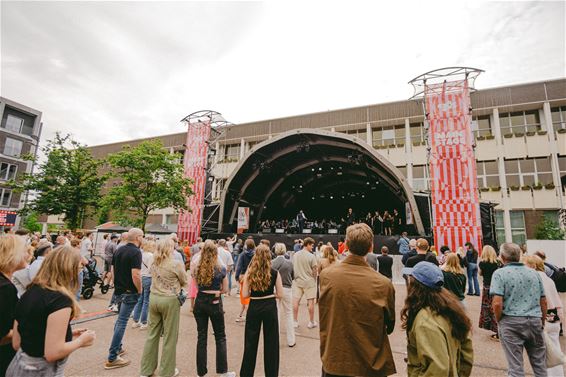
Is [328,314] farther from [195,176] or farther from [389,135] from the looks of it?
[389,135]

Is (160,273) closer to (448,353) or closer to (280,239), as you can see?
(448,353)

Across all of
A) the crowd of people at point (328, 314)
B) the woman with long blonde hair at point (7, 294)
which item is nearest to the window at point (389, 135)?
the crowd of people at point (328, 314)

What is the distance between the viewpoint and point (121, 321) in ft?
14.0

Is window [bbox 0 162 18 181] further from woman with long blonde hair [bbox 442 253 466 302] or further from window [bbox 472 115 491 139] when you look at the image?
window [bbox 472 115 491 139]

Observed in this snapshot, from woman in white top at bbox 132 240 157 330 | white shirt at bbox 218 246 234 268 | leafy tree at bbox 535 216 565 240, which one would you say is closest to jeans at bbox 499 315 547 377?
woman in white top at bbox 132 240 157 330

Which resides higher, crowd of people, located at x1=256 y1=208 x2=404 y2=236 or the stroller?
crowd of people, located at x1=256 y1=208 x2=404 y2=236

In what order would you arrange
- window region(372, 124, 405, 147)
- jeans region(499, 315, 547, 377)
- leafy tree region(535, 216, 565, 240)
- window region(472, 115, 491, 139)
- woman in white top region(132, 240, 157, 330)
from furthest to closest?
1. window region(372, 124, 405, 147)
2. window region(472, 115, 491, 139)
3. leafy tree region(535, 216, 565, 240)
4. woman in white top region(132, 240, 157, 330)
5. jeans region(499, 315, 547, 377)

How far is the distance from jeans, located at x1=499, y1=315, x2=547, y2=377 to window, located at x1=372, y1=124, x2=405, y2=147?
22387 mm

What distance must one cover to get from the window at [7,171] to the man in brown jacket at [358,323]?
141 feet

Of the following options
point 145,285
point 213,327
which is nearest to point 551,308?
point 213,327

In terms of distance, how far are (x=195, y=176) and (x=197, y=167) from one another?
60cm

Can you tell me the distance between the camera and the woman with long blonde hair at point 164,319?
12.2 ft

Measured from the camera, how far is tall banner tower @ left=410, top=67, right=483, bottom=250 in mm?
11742

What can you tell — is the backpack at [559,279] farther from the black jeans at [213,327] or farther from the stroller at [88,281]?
the stroller at [88,281]
